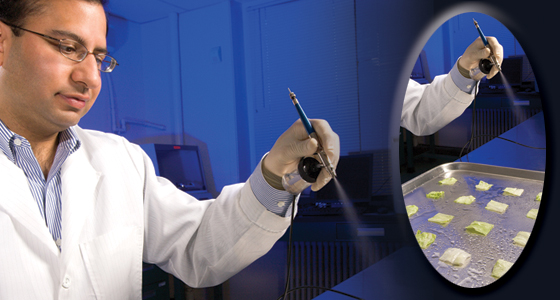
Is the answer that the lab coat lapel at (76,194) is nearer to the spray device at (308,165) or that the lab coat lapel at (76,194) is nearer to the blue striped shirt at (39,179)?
the blue striped shirt at (39,179)

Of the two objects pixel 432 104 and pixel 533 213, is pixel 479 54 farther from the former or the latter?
pixel 533 213

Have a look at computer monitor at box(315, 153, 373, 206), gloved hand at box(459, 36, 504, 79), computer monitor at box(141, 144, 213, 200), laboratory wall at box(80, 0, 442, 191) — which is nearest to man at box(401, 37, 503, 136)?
gloved hand at box(459, 36, 504, 79)

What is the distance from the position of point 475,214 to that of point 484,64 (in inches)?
12.2

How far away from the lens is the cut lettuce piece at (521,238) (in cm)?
57

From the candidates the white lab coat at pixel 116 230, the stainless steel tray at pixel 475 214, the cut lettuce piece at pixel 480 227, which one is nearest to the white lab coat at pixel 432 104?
the stainless steel tray at pixel 475 214

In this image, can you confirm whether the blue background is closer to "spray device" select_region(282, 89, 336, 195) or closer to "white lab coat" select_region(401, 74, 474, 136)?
"white lab coat" select_region(401, 74, 474, 136)

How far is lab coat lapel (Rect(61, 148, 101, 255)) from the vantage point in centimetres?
90

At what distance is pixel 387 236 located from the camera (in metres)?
2.51

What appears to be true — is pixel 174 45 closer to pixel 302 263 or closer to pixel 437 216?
pixel 302 263

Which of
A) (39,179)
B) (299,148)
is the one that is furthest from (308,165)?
(39,179)

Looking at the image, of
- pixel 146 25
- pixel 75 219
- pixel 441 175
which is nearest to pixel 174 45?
pixel 146 25

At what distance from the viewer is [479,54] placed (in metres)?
0.66

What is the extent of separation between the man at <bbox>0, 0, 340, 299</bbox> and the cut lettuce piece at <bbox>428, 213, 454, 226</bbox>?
280mm

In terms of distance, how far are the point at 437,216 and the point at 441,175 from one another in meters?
0.10
